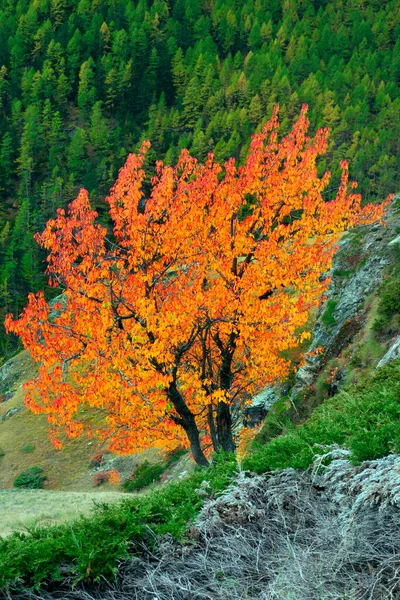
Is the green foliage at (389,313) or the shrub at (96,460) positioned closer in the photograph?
the green foliage at (389,313)

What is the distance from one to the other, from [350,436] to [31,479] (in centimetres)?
3595

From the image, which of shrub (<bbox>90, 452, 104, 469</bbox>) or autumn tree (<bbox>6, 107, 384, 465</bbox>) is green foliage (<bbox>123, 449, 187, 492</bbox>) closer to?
shrub (<bbox>90, 452, 104, 469</bbox>)

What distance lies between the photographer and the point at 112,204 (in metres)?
15.4

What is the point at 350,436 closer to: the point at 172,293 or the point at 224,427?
the point at 172,293

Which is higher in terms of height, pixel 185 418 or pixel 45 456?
pixel 185 418

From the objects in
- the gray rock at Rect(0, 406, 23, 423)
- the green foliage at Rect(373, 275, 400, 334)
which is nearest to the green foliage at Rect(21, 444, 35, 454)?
the gray rock at Rect(0, 406, 23, 423)

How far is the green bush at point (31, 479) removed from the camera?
3836 centimetres

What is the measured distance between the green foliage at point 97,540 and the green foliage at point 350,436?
72cm

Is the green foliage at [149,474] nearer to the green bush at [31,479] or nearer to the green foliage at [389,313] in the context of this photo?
the green bush at [31,479]

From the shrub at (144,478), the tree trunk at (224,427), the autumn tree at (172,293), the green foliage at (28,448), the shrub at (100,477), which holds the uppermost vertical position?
the autumn tree at (172,293)

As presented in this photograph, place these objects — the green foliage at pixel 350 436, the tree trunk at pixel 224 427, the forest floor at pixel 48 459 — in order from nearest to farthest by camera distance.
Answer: the green foliage at pixel 350 436 < the tree trunk at pixel 224 427 < the forest floor at pixel 48 459

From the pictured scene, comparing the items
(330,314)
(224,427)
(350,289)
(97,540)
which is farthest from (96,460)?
(97,540)

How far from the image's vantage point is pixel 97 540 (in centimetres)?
615

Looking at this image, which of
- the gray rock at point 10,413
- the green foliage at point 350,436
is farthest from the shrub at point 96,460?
the green foliage at point 350,436
